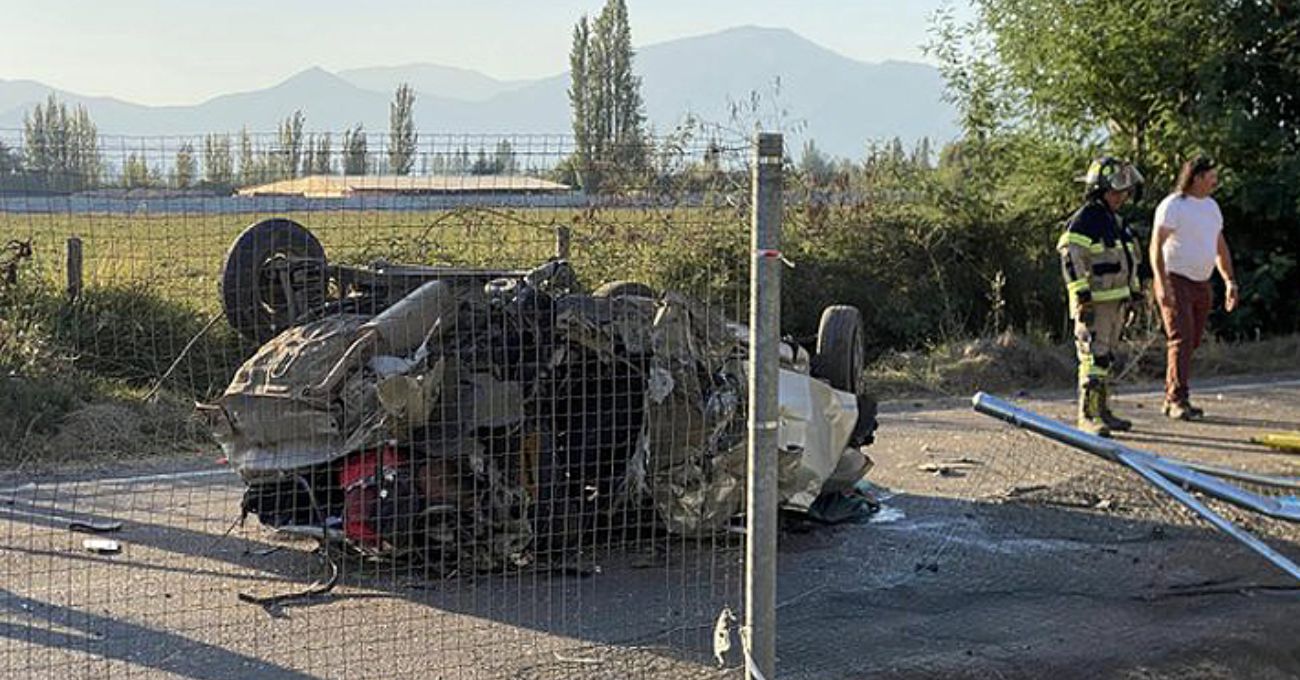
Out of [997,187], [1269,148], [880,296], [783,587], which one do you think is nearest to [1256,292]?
[1269,148]

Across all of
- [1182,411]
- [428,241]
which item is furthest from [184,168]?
[1182,411]

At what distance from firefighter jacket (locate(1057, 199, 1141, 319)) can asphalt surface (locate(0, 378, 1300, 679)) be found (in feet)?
5.14

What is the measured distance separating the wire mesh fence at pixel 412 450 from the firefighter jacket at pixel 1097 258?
326cm

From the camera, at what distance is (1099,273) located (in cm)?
891

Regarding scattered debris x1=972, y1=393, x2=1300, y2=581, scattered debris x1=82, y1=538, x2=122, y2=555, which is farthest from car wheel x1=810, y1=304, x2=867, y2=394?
scattered debris x1=82, y1=538, x2=122, y2=555

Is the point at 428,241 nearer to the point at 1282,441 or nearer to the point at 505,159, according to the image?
the point at 505,159

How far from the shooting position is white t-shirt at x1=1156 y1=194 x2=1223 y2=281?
31.4 ft

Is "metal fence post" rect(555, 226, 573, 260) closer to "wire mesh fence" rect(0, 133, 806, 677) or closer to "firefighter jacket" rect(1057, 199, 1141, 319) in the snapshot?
"wire mesh fence" rect(0, 133, 806, 677)

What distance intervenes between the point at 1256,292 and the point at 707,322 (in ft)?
31.9

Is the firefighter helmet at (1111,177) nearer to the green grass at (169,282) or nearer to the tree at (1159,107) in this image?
the green grass at (169,282)

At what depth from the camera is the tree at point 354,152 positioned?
502cm

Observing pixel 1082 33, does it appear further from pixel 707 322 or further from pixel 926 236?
pixel 707 322

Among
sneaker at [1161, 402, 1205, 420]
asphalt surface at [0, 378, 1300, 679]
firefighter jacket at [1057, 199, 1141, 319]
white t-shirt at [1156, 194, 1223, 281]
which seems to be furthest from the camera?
sneaker at [1161, 402, 1205, 420]

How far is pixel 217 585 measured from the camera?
5.87 metres
